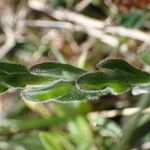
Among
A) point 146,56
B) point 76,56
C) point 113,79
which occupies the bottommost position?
point 113,79

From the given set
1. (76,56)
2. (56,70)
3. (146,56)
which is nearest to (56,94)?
(56,70)

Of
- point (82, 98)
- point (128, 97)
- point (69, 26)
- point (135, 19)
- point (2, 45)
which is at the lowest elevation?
point (82, 98)

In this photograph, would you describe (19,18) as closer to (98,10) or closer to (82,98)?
(98,10)

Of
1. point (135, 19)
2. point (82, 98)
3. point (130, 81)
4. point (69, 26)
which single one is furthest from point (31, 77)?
point (69, 26)

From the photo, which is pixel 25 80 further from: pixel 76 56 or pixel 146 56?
pixel 76 56

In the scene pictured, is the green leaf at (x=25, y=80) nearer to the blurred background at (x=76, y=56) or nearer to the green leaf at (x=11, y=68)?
the green leaf at (x=11, y=68)
